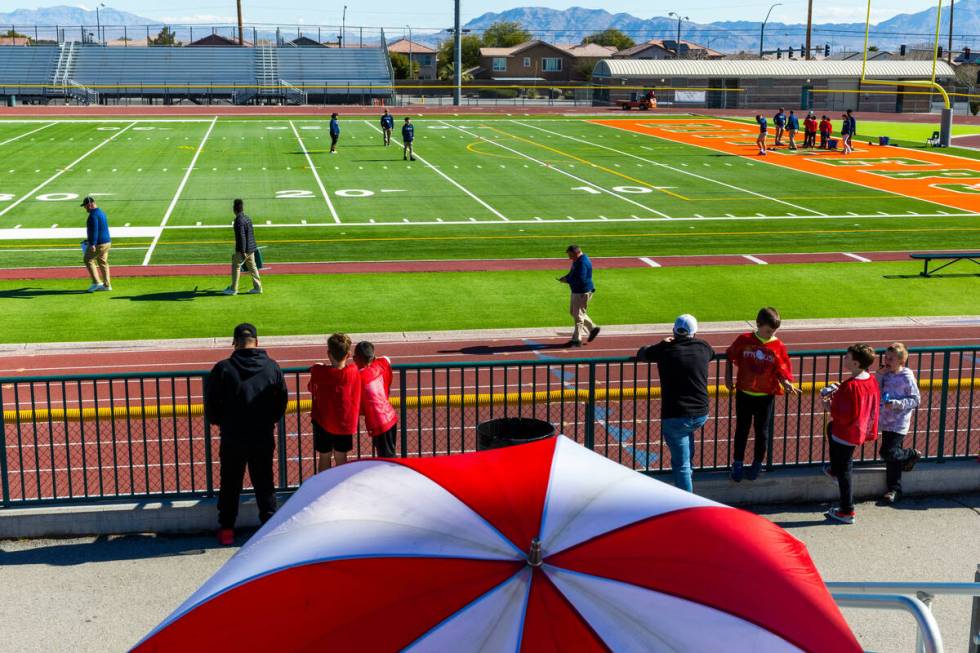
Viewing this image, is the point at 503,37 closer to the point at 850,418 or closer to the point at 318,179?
Answer: the point at 318,179

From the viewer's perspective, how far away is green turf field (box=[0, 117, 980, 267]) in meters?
26.1

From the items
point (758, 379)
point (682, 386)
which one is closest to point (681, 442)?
point (682, 386)

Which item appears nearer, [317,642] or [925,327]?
[317,642]

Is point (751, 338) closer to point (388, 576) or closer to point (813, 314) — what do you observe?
point (388, 576)

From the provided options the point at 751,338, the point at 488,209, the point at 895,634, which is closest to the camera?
the point at 895,634

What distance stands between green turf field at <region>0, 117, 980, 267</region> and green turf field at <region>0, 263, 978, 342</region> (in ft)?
8.91

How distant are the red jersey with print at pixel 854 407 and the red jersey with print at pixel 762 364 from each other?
17.7 inches

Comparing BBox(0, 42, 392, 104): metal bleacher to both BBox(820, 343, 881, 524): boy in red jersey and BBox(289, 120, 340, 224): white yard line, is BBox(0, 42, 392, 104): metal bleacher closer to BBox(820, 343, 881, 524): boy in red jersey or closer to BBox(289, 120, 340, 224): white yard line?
BBox(289, 120, 340, 224): white yard line

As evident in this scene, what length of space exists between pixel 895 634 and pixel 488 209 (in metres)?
25.3

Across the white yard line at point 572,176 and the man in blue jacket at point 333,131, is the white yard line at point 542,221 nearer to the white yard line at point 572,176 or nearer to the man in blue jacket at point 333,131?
the white yard line at point 572,176

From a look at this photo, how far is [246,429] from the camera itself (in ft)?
27.1

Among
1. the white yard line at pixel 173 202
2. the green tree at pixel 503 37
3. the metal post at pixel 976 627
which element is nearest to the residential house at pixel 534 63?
the green tree at pixel 503 37

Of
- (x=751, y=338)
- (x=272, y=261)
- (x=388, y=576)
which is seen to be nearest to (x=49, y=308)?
(x=272, y=261)

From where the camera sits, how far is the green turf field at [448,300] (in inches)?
717
